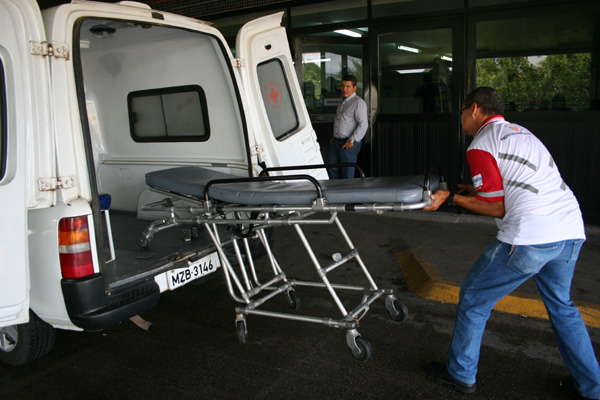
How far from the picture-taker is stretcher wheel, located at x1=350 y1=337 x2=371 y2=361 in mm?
3254

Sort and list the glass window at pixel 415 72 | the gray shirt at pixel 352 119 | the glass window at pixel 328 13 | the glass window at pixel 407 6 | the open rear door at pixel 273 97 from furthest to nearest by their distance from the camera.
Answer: the glass window at pixel 328 13, the glass window at pixel 415 72, the gray shirt at pixel 352 119, the glass window at pixel 407 6, the open rear door at pixel 273 97

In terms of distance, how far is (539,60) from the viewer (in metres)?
6.73

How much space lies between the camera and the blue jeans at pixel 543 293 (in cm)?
275

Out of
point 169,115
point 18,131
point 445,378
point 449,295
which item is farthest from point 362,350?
point 169,115

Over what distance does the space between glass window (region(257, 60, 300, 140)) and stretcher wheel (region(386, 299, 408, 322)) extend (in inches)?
70.2

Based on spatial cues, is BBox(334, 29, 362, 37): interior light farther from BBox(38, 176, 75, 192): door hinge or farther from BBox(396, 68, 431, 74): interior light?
BBox(38, 176, 75, 192): door hinge

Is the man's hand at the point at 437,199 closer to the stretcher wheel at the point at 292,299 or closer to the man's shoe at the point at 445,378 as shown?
the man's shoe at the point at 445,378

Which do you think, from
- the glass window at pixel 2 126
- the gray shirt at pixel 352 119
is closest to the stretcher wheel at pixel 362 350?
the glass window at pixel 2 126

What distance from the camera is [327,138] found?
27.8 feet

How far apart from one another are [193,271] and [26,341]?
3.74 ft

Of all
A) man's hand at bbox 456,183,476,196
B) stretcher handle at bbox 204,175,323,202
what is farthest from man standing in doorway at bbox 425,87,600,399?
stretcher handle at bbox 204,175,323,202

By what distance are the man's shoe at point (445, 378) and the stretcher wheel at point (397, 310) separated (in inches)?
24.9

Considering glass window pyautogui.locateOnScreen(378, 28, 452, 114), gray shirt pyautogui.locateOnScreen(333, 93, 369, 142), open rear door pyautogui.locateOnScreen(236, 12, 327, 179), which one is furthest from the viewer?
glass window pyautogui.locateOnScreen(378, 28, 452, 114)

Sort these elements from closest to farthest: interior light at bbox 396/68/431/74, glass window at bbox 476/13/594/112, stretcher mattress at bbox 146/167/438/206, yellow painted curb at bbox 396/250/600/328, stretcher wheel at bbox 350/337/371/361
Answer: stretcher mattress at bbox 146/167/438/206, stretcher wheel at bbox 350/337/371/361, yellow painted curb at bbox 396/250/600/328, glass window at bbox 476/13/594/112, interior light at bbox 396/68/431/74
